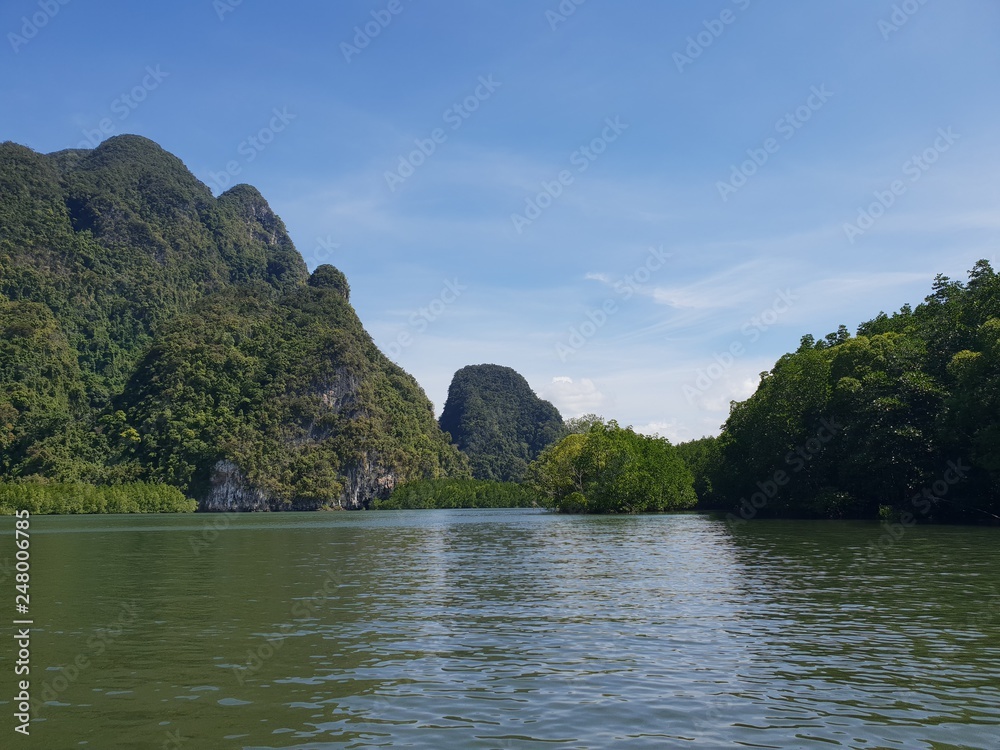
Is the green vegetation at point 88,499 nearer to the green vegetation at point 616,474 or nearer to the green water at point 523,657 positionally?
the green vegetation at point 616,474

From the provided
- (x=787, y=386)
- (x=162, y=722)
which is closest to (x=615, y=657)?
(x=162, y=722)

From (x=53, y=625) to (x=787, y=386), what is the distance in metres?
85.3

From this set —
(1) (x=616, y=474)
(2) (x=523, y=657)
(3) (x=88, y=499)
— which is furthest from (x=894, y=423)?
(3) (x=88, y=499)

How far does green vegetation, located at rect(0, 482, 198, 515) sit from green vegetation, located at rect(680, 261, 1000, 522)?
113m

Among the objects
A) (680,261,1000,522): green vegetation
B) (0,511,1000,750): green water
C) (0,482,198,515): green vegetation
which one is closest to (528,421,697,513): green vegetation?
(680,261,1000,522): green vegetation

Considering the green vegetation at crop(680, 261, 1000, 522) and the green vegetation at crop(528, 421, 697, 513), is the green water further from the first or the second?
the green vegetation at crop(528, 421, 697, 513)

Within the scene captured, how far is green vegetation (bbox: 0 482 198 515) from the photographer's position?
5246 inches

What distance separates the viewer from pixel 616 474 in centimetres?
11931

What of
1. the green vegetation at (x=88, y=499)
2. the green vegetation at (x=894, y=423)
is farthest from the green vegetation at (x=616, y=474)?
the green vegetation at (x=88, y=499)

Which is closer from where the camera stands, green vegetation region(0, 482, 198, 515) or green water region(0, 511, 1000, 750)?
green water region(0, 511, 1000, 750)

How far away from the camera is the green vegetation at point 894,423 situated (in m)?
66.1

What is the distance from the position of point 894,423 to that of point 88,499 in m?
135

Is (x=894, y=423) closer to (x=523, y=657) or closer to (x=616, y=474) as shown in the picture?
(x=616, y=474)

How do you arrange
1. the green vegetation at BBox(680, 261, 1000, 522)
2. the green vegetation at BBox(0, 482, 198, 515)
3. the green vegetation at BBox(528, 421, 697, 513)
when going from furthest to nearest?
1. the green vegetation at BBox(0, 482, 198, 515)
2. the green vegetation at BBox(528, 421, 697, 513)
3. the green vegetation at BBox(680, 261, 1000, 522)
